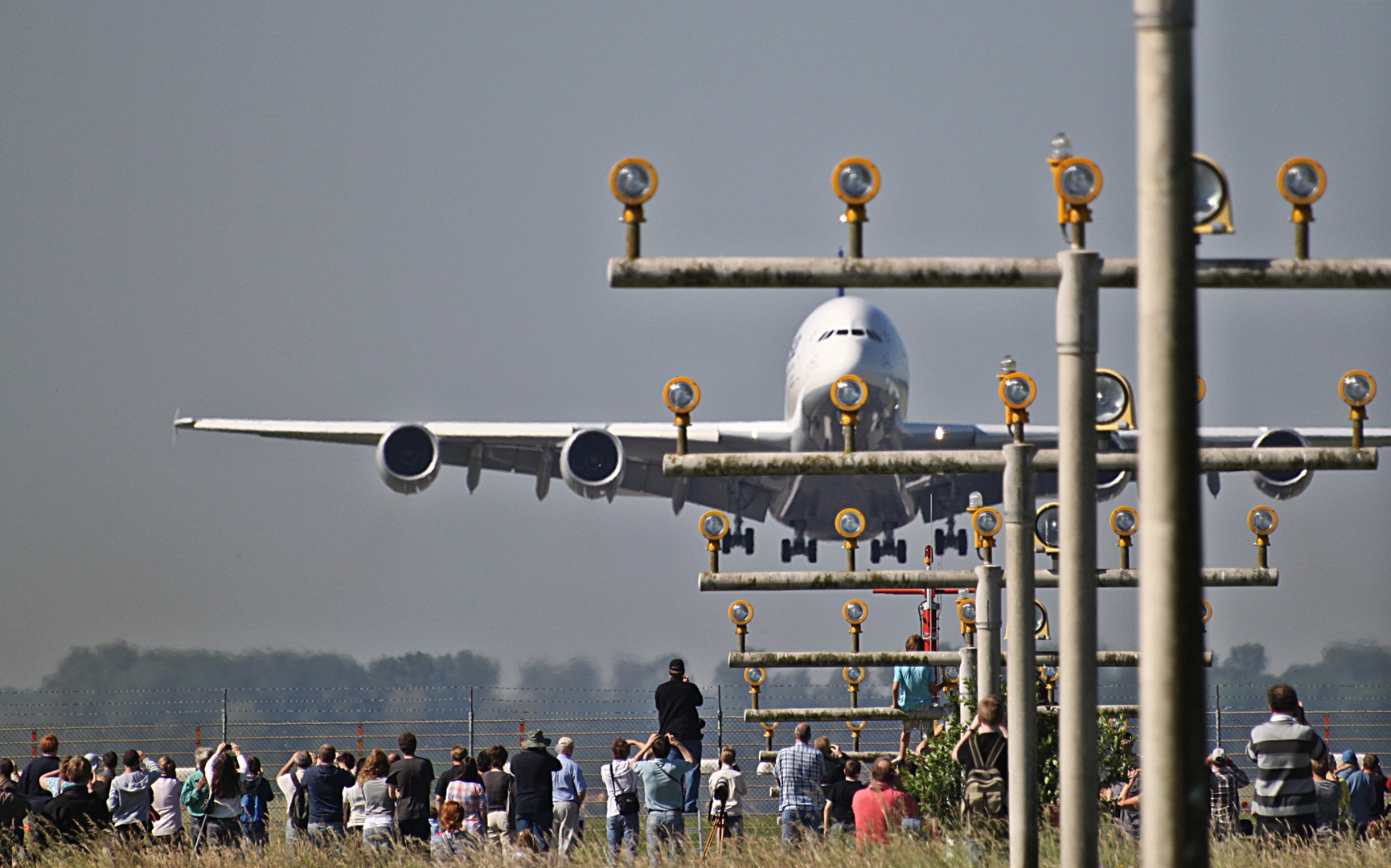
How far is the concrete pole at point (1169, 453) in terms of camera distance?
510cm

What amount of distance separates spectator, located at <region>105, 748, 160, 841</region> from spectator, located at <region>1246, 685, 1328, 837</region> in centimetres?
833

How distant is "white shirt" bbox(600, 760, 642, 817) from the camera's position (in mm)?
14109

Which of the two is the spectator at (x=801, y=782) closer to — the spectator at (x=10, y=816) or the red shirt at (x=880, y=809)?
the red shirt at (x=880, y=809)

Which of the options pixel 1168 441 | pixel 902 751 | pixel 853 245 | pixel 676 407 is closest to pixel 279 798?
pixel 902 751

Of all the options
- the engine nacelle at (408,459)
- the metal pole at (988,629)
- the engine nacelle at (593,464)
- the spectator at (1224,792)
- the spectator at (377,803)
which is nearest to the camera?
the spectator at (377,803)

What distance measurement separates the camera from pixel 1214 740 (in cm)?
2569

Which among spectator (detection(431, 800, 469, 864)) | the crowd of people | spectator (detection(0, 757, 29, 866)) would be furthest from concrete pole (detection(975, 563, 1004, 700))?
spectator (detection(0, 757, 29, 866))

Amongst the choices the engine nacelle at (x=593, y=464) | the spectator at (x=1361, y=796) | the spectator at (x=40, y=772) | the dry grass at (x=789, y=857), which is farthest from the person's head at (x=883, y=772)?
the engine nacelle at (x=593, y=464)

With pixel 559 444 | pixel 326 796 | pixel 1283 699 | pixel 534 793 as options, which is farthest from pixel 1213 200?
pixel 559 444

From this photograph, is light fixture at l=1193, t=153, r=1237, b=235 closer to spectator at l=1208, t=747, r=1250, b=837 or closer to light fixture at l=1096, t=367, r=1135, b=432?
light fixture at l=1096, t=367, r=1135, b=432

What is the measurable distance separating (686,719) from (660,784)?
1583 mm

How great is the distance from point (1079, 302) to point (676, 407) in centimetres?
512

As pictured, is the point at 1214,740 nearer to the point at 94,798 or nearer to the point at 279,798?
the point at 279,798

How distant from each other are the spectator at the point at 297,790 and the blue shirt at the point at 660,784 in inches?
109
